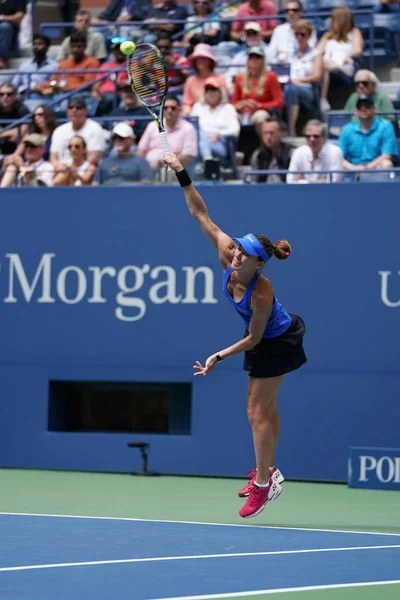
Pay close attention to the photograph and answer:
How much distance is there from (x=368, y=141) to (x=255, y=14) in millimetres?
3755

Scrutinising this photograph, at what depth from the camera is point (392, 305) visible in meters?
10.0

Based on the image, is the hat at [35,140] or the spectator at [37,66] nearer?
the hat at [35,140]

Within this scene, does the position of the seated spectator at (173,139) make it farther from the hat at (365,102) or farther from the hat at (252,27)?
the hat at (252,27)

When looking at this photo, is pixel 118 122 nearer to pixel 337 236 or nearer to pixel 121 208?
pixel 121 208

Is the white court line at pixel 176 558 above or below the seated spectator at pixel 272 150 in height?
below

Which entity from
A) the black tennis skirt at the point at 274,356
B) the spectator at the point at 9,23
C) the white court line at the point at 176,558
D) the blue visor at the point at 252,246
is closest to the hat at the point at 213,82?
the spectator at the point at 9,23

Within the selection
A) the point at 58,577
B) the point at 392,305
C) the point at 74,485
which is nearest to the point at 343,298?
the point at 392,305

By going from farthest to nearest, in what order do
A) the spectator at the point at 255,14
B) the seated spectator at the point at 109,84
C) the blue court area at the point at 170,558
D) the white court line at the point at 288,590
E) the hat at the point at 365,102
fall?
the spectator at the point at 255,14 < the seated spectator at the point at 109,84 < the hat at the point at 365,102 < the blue court area at the point at 170,558 < the white court line at the point at 288,590

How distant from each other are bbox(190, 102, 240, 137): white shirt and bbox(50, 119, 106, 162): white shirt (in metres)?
0.90

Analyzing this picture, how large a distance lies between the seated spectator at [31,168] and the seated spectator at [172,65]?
176cm

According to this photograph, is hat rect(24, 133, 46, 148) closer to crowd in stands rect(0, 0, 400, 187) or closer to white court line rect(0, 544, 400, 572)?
crowd in stands rect(0, 0, 400, 187)

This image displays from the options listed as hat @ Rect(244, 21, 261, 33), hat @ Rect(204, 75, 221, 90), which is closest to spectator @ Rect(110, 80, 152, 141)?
hat @ Rect(204, 75, 221, 90)

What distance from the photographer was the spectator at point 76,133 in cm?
1165

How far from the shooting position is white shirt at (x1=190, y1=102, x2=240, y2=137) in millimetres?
11406
